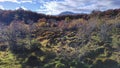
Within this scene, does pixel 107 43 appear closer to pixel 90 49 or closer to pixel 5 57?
pixel 90 49

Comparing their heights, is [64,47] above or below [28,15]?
below

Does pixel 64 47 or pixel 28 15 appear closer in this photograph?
pixel 64 47

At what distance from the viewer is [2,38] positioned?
5128cm

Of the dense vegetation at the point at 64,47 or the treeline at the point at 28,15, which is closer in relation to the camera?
the dense vegetation at the point at 64,47

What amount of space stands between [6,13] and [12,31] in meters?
32.5

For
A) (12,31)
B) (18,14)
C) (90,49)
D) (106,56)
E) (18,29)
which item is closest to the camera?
(106,56)

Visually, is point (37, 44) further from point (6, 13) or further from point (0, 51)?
point (6, 13)

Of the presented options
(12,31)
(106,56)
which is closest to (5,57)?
(12,31)

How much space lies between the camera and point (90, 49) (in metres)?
41.1

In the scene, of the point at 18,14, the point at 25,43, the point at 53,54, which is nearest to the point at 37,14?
the point at 18,14

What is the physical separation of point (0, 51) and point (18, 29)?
11.5m

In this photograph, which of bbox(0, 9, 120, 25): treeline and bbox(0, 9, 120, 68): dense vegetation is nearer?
bbox(0, 9, 120, 68): dense vegetation

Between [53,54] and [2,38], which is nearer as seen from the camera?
[53,54]

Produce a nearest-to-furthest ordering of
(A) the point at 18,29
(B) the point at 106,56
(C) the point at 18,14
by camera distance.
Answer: (B) the point at 106,56
(A) the point at 18,29
(C) the point at 18,14
